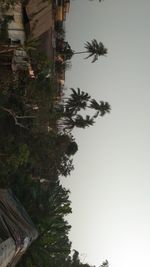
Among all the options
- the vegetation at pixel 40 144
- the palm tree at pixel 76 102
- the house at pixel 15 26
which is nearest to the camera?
the vegetation at pixel 40 144

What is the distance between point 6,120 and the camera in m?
26.3

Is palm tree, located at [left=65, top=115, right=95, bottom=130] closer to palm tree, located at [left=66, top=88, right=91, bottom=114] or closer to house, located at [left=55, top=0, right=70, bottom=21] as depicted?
palm tree, located at [left=66, top=88, right=91, bottom=114]

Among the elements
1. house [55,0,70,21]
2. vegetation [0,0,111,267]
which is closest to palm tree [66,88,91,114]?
vegetation [0,0,111,267]

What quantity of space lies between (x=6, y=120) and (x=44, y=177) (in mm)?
8254

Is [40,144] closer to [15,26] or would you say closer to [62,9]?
[15,26]

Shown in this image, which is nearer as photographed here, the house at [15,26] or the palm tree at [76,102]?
the house at [15,26]

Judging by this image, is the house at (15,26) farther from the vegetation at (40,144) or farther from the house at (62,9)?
the house at (62,9)

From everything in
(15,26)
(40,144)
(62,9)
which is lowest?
(40,144)

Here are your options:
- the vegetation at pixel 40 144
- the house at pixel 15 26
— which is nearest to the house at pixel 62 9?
the vegetation at pixel 40 144

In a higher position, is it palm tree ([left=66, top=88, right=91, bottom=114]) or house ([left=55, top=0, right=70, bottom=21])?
house ([left=55, top=0, right=70, bottom=21])

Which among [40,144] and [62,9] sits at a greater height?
[62,9]

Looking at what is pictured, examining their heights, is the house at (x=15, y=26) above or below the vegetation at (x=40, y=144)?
above

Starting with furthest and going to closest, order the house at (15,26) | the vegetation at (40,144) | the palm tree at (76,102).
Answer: the palm tree at (76,102)
the house at (15,26)
the vegetation at (40,144)

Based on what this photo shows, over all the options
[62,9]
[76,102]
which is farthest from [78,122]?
[62,9]
